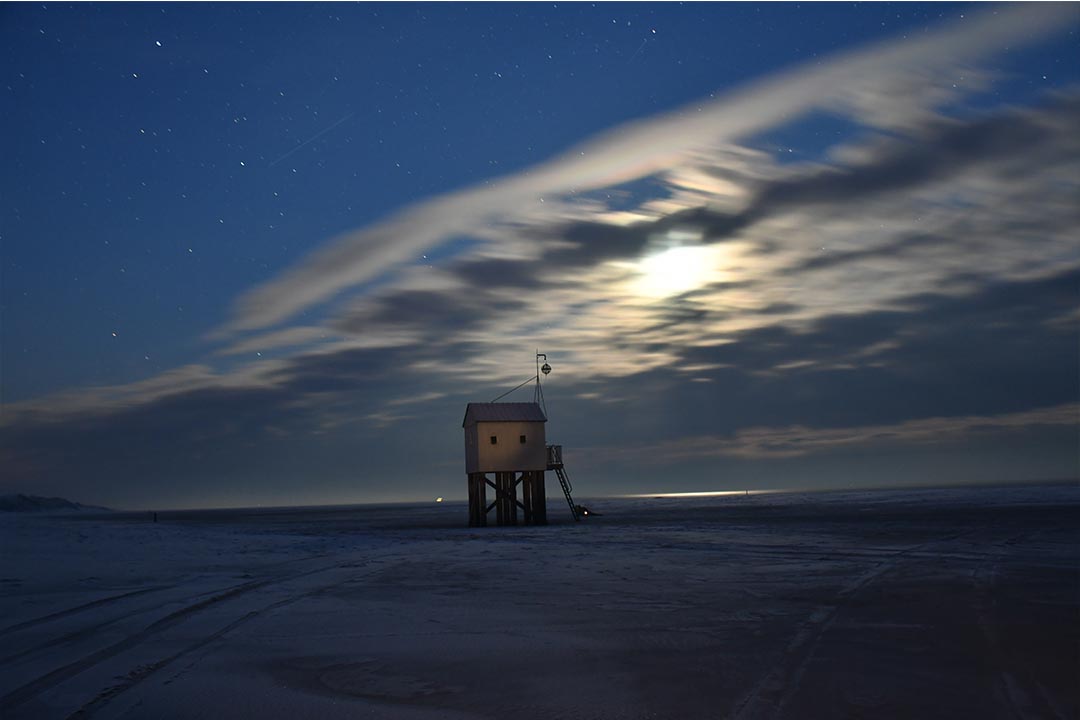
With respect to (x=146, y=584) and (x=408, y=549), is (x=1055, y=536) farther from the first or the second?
(x=146, y=584)

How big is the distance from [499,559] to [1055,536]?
71.7 ft

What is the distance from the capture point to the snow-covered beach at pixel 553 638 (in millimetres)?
9016

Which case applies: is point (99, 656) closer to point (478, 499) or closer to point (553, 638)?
point (553, 638)

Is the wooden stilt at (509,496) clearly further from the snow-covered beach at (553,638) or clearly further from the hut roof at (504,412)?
the snow-covered beach at (553,638)

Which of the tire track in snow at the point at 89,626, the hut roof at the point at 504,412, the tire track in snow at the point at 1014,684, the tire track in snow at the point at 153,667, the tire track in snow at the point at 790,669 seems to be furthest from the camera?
the hut roof at the point at 504,412

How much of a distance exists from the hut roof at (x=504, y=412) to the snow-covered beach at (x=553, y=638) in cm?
2727

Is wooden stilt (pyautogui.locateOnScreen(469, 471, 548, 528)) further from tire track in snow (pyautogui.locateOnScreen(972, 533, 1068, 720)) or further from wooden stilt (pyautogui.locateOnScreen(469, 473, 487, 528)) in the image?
tire track in snow (pyautogui.locateOnScreen(972, 533, 1068, 720))

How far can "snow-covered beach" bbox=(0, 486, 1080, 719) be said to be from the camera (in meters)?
9.02

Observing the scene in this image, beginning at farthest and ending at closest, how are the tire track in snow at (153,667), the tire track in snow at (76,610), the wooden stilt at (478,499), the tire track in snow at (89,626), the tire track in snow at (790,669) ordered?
the wooden stilt at (478,499)
the tire track in snow at (76,610)
the tire track in snow at (89,626)
the tire track in snow at (153,667)
the tire track in snow at (790,669)

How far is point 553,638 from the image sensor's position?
12.9 metres

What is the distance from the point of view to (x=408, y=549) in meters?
34.9

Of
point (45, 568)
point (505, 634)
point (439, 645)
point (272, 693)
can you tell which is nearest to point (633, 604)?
point (505, 634)

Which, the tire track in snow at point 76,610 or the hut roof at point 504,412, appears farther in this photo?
the hut roof at point 504,412

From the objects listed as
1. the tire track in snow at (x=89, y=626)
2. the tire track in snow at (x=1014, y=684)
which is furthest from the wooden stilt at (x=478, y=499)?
the tire track in snow at (x=1014, y=684)
